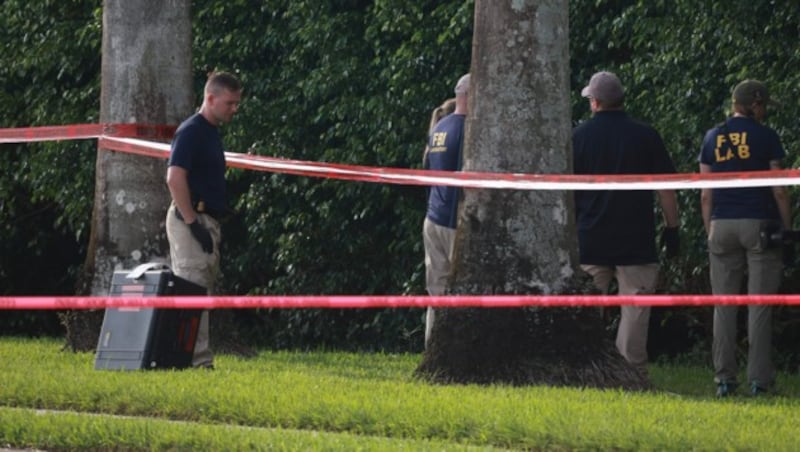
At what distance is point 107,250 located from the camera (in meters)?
13.4

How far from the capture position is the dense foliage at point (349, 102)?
13617 mm

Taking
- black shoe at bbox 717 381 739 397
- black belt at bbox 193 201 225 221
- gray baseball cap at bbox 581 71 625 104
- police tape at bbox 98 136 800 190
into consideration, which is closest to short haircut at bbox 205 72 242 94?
black belt at bbox 193 201 225 221

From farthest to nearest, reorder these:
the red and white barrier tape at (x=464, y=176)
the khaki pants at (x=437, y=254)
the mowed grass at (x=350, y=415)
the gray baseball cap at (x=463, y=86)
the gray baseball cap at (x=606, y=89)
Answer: the khaki pants at (x=437, y=254), the gray baseball cap at (x=463, y=86), the gray baseball cap at (x=606, y=89), the red and white barrier tape at (x=464, y=176), the mowed grass at (x=350, y=415)

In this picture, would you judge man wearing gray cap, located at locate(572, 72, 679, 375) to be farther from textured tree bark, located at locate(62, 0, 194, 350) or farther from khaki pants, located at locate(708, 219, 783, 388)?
textured tree bark, located at locate(62, 0, 194, 350)

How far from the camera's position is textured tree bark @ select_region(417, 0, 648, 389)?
1061 cm

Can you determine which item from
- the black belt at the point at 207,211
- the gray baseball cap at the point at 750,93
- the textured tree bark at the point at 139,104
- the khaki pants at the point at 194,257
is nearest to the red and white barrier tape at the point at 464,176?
the textured tree bark at the point at 139,104

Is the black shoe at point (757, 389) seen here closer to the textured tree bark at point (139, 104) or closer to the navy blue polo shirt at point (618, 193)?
the navy blue polo shirt at point (618, 193)

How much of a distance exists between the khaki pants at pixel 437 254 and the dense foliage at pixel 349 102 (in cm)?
217

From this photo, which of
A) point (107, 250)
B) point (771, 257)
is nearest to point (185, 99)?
point (107, 250)

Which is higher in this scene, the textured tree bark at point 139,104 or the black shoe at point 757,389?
the textured tree bark at point 139,104

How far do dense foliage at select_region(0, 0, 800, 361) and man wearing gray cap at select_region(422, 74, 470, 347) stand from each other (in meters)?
2.08

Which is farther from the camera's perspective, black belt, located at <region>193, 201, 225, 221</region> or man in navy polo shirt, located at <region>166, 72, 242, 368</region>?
black belt, located at <region>193, 201, 225, 221</region>

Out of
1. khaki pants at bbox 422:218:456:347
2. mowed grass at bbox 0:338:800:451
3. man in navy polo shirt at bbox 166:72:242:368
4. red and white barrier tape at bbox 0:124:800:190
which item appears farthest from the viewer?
khaki pants at bbox 422:218:456:347

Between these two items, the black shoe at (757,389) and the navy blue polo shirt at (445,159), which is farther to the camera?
the navy blue polo shirt at (445,159)
